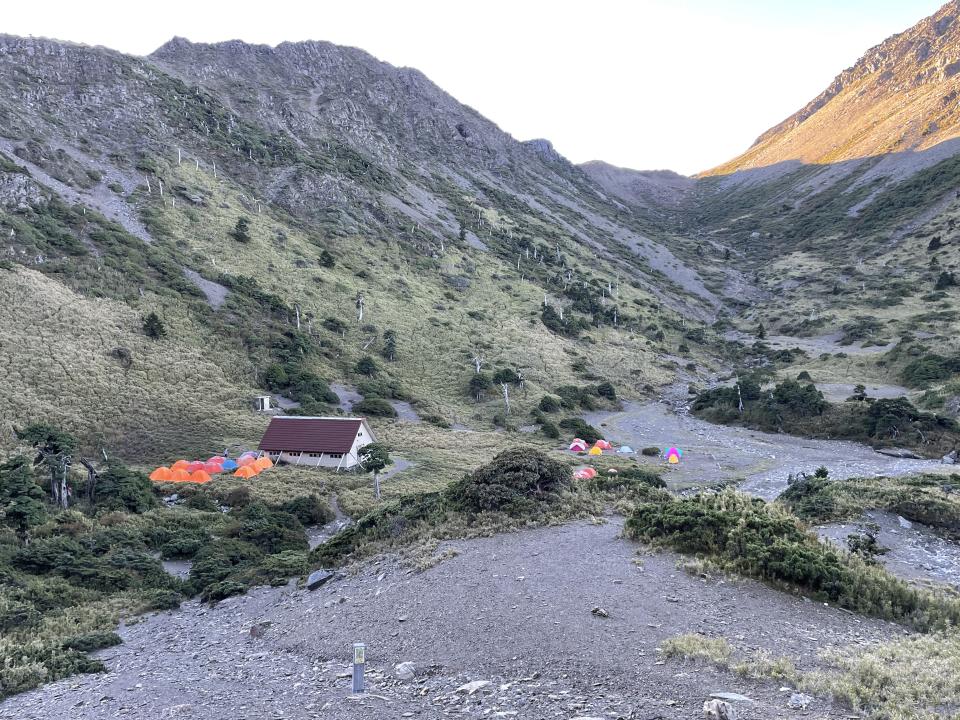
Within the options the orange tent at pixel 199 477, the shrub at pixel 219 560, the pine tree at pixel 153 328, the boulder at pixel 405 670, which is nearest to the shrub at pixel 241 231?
the pine tree at pixel 153 328

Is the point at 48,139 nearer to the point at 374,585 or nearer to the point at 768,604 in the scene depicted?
the point at 374,585

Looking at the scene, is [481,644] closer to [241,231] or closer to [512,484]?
[512,484]

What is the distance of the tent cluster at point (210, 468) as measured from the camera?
1070 inches

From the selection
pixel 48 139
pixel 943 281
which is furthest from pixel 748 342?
pixel 48 139

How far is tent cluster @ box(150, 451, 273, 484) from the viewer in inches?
1070

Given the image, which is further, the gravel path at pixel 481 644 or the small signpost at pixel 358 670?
the small signpost at pixel 358 670

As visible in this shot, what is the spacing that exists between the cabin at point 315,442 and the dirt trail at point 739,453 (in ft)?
58.8

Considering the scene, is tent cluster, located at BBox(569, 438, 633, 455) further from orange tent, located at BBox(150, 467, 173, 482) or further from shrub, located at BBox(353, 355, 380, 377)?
orange tent, located at BBox(150, 467, 173, 482)

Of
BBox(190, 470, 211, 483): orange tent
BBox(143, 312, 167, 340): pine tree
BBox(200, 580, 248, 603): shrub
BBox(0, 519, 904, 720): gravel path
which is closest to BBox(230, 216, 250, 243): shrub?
BBox(143, 312, 167, 340): pine tree

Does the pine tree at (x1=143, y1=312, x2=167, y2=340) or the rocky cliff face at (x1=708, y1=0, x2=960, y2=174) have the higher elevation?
the rocky cliff face at (x1=708, y1=0, x2=960, y2=174)

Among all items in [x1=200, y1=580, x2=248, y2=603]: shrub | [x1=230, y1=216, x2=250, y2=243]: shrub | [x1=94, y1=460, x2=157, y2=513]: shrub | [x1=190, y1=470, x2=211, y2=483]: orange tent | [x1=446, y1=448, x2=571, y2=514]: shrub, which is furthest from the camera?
[x1=230, y1=216, x2=250, y2=243]: shrub

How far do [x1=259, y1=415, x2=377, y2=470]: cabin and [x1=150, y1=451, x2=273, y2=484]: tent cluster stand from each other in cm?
124

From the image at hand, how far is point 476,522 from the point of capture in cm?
1450

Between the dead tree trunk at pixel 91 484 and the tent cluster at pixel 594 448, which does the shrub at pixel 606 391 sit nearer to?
the tent cluster at pixel 594 448
